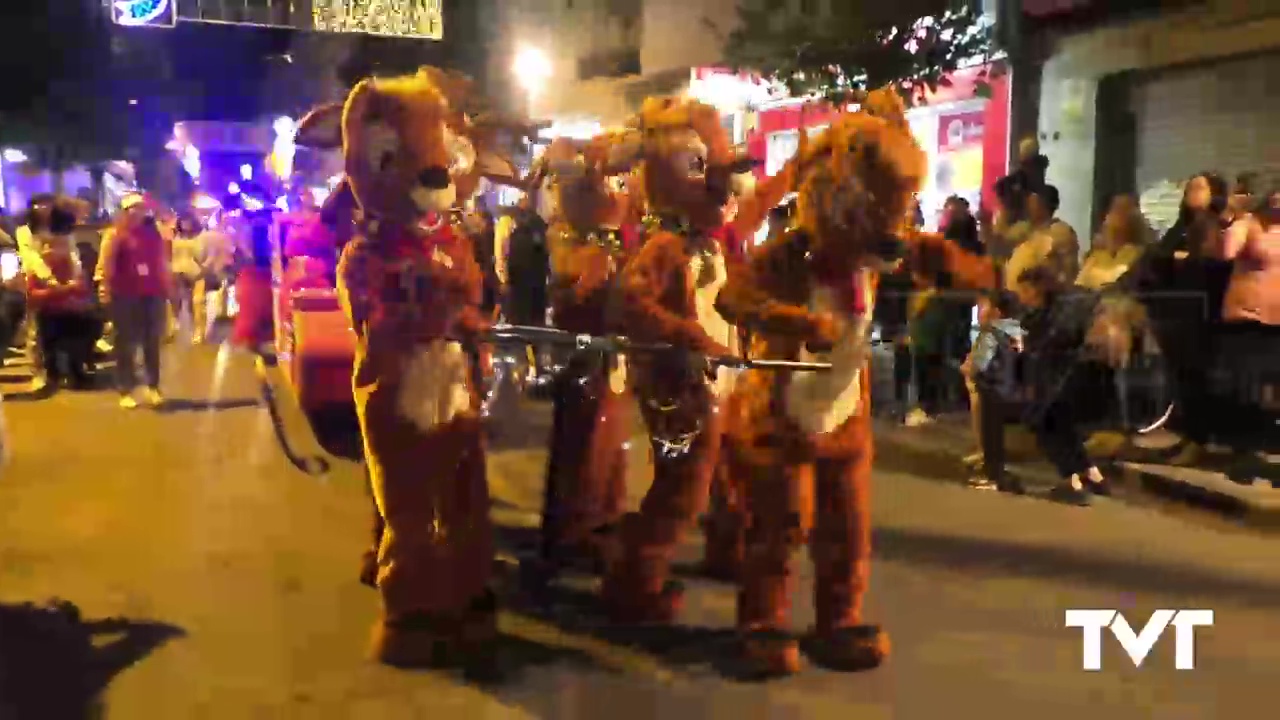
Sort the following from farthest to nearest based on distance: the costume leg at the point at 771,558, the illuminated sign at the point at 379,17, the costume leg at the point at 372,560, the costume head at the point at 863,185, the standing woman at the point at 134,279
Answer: the illuminated sign at the point at 379,17, the standing woman at the point at 134,279, the costume leg at the point at 372,560, the costume leg at the point at 771,558, the costume head at the point at 863,185

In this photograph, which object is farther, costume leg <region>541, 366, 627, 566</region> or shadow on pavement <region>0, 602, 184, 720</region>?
costume leg <region>541, 366, 627, 566</region>

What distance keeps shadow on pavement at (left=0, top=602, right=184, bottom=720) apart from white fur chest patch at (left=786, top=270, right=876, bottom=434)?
2.61 metres

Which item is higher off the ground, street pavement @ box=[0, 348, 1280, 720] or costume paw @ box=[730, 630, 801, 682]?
costume paw @ box=[730, 630, 801, 682]

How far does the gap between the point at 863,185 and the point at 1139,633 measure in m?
2.13

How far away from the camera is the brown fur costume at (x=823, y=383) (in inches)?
162

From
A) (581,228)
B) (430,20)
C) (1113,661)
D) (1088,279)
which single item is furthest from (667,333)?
(430,20)

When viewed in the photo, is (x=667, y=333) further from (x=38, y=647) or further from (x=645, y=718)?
(x=38, y=647)

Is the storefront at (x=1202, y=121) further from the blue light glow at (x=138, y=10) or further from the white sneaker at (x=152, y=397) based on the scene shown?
the blue light glow at (x=138, y=10)

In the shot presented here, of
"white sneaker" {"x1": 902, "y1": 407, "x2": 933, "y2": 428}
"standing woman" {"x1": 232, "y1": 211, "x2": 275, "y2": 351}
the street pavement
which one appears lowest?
the street pavement

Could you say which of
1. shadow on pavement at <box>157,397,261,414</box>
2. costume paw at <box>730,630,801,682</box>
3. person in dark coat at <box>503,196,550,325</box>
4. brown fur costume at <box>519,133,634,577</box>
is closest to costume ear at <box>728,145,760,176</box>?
brown fur costume at <box>519,133,634,577</box>

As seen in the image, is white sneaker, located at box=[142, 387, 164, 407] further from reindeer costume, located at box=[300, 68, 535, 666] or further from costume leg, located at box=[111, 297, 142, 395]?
reindeer costume, located at box=[300, 68, 535, 666]

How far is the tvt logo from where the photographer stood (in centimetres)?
441

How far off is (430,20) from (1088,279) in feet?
51.3

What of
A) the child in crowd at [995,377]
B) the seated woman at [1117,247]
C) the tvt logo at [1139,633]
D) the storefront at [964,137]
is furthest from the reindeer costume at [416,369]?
the storefront at [964,137]
